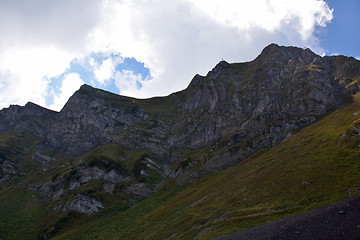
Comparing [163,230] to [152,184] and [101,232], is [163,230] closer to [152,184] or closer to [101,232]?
[101,232]

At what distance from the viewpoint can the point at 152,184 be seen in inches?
4441

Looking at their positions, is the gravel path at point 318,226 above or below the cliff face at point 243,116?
below

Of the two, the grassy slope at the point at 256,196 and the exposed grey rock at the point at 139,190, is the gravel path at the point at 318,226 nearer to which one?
the grassy slope at the point at 256,196

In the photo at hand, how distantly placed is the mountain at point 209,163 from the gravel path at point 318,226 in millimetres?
3896

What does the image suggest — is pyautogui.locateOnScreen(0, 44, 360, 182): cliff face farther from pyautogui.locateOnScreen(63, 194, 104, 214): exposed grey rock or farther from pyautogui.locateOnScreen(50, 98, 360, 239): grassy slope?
pyautogui.locateOnScreen(63, 194, 104, 214): exposed grey rock

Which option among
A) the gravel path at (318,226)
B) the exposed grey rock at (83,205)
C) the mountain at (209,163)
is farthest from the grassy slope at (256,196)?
the exposed grey rock at (83,205)

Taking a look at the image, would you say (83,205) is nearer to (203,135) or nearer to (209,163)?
(209,163)

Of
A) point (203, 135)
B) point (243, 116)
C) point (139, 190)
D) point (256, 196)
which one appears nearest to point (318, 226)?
point (256, 196)

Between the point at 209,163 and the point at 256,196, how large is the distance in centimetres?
5277

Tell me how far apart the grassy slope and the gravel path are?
3.31 metres

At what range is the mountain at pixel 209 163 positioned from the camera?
179ft

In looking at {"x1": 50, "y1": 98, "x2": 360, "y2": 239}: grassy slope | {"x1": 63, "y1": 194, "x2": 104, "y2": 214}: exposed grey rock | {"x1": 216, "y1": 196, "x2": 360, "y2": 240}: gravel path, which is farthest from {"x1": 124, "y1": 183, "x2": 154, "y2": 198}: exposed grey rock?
{"x1": 216, "y1": 196, "x2": 360, "y2": 240}: gravel path

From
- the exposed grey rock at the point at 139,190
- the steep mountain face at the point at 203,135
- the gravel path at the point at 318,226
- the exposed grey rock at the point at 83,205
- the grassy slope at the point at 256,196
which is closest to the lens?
the gravel path at the point at 318,226

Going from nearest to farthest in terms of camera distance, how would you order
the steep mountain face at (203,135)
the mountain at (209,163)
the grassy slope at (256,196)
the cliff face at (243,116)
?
the grassy slope at (256,196), the mountain at (209,163), the steep mountain face at (203,135), the cliff face at (243,116)
